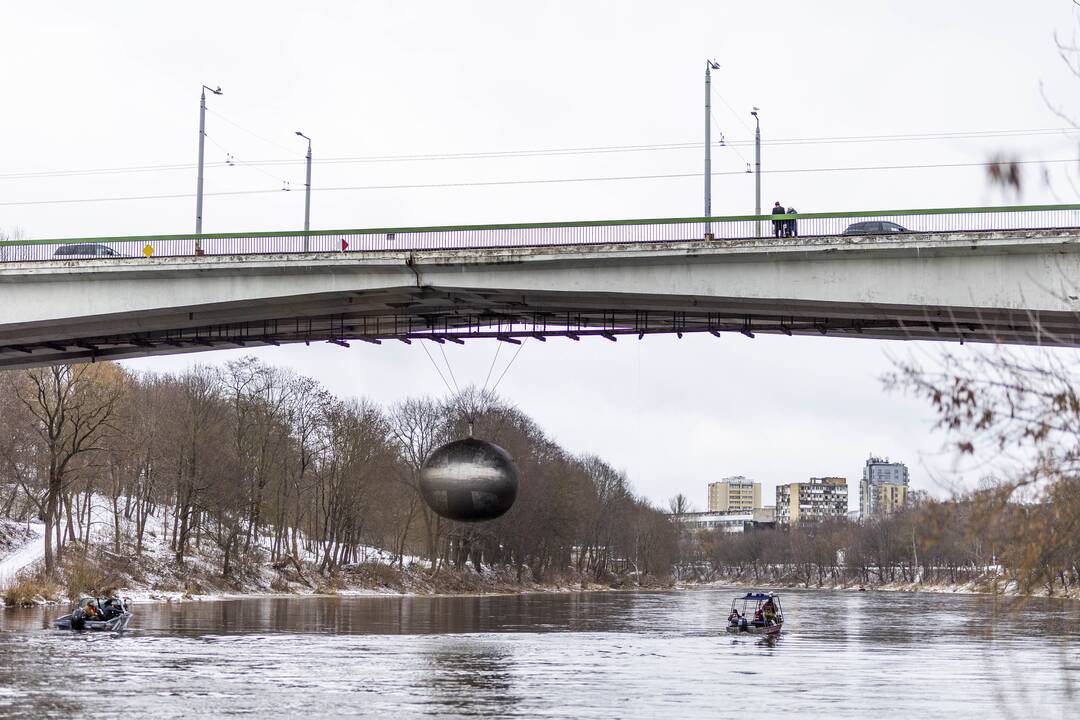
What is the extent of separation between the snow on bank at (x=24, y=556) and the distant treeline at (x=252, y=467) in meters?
1.41

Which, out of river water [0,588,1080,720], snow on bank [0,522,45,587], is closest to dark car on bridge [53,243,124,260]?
river water [0,588,1080,720]

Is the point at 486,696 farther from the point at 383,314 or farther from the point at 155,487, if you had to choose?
the point at 155,487

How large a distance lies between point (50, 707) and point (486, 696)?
930cm

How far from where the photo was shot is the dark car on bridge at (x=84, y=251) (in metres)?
51.2

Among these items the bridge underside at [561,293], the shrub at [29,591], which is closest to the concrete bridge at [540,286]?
the bridge underside at [561,293]

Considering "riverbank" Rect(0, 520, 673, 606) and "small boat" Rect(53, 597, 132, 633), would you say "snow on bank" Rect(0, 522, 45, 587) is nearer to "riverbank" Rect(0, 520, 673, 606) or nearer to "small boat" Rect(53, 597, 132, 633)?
"riverbank" Rect(0, 520, 673, 606)

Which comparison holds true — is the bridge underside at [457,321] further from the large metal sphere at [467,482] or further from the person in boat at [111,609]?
the person in boat at [111,609]

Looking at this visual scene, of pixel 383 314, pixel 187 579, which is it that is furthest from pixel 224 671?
pixel 187 579

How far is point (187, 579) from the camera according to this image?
8669 centimetres

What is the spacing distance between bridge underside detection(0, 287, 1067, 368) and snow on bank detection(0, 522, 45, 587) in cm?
1868

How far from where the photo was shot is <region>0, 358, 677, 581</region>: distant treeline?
89.0m

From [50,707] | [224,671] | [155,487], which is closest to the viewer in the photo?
[50,707]

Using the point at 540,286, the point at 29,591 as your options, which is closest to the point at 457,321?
the point at 540,286

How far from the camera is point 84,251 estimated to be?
169ft
